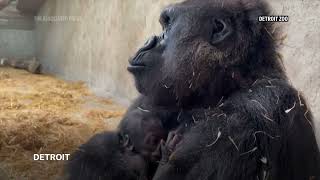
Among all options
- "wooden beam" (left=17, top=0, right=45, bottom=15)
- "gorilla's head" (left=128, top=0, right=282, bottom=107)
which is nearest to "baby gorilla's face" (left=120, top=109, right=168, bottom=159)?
"gorilla's head" (left=128, top=0, right=282, bottom=107)

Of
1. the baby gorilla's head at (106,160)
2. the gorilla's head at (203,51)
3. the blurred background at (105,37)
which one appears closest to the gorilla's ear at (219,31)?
the gorilla's head at (203,51)

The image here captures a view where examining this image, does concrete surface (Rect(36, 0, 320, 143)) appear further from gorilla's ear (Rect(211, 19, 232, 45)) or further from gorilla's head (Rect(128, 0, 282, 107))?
gorilla's ear (Rect(211, 19, 232, 45))

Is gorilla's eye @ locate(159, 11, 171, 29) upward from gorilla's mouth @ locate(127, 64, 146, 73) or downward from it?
upward

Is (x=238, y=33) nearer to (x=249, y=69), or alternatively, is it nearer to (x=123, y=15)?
(x=249, y=69)

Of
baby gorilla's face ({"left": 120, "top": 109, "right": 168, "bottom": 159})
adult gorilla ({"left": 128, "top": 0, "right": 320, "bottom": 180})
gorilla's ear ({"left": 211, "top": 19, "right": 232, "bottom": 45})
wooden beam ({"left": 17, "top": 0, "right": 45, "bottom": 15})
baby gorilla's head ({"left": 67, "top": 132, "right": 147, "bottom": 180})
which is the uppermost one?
wooden beam ({"left": 17, "top": 0, "right": 45, "bottom": 15})

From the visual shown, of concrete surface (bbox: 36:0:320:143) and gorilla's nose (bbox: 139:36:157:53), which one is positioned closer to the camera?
gorilla's nose (bbox: 139:36:157:53)

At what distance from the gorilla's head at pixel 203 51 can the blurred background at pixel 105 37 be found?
24cm

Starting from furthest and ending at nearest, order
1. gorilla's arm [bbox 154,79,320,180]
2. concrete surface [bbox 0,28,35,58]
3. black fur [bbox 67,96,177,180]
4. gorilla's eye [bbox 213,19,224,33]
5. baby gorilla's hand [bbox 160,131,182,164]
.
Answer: concrete surface [bbox 0,28,35,58]
black fur [bbox 67,96,177,180]
gorilla's eye [bbox 213,19,224,33]
baby gorilla's hand [bbox 160,131,182,164]
gorilla's arm [bbox 154,79,320,180]

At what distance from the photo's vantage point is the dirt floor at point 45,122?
1.65 m

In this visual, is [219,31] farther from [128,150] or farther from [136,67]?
[128,150]

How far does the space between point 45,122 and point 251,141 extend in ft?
2.65

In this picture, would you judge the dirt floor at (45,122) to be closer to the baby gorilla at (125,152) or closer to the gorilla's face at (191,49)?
the baby gorilla at (125,152)

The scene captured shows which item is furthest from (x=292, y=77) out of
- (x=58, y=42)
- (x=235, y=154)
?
(x=58, y=42)

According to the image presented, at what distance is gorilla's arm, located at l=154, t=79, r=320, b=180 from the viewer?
57.7 inches
